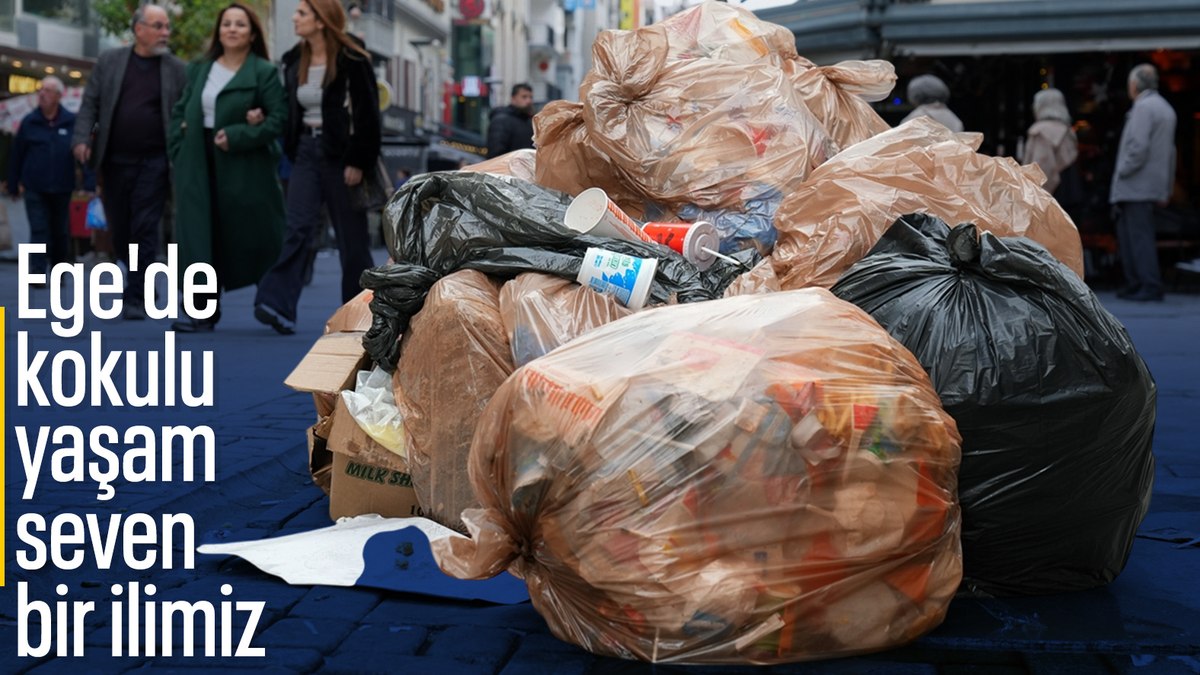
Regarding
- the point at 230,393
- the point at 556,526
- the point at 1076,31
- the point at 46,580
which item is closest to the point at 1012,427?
the point at 556,526

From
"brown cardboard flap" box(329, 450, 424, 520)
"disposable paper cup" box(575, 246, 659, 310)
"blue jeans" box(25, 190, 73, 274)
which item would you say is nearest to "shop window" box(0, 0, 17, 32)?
"blue jeans" box(25, 190, 73, 274)

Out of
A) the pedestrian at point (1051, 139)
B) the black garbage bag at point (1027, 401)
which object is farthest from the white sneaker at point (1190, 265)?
the black garbage bag at point (1027, 401)

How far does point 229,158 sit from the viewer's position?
7938 mm

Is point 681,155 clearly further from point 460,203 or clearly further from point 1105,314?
point 1105,314

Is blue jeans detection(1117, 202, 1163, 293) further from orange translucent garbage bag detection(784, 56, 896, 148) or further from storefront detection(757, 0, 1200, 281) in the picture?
orange translucent garbage bag detection(784, 56, 896, 148)

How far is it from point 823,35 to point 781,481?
36.1 ft

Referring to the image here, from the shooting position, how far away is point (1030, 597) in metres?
3.11

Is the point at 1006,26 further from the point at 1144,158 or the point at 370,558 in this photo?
the point at 370,558

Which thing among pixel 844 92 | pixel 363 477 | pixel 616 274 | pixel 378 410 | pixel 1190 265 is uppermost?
pixel 844 92

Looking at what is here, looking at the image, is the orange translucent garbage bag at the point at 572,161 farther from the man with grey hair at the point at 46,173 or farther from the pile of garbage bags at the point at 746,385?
the man with grey hair at the point at 46,173

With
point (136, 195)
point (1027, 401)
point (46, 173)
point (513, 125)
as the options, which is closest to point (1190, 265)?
point (513, 125)

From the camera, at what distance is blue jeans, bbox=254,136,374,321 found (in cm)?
746

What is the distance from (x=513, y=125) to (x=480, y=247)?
9509 millimetres

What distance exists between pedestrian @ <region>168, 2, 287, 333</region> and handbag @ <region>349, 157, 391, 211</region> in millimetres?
635
